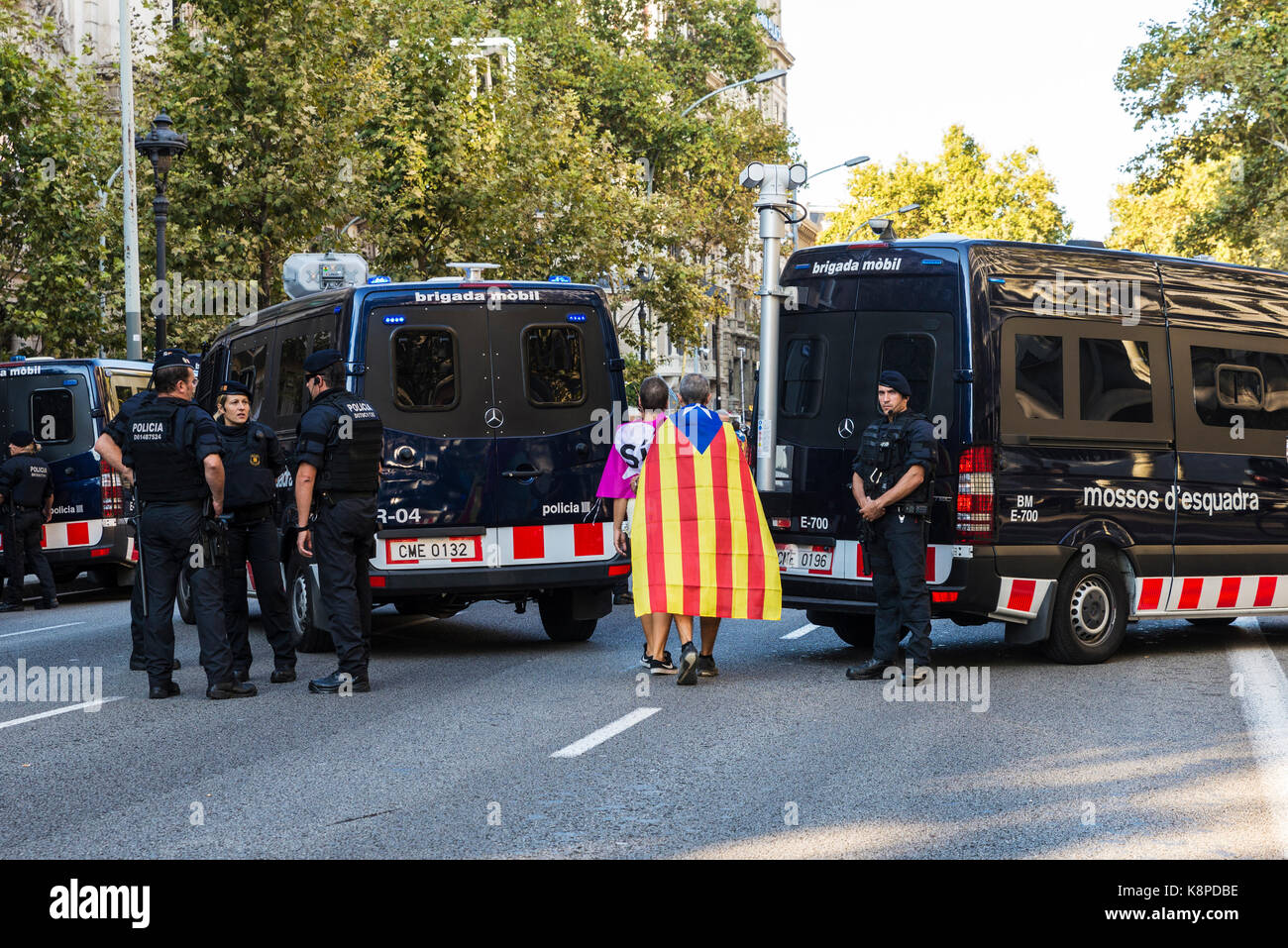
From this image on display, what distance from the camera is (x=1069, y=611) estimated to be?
10688 mm

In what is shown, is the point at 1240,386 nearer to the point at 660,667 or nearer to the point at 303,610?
the point at 660,667

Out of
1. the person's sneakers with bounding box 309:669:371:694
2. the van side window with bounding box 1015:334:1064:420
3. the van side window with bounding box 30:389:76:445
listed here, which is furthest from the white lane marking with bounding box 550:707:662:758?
the van side window with bounding box 30:389:76:445

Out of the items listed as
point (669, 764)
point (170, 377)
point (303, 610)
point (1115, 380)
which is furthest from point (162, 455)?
point (1115, 380)

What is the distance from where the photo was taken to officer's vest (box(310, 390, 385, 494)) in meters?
9.96

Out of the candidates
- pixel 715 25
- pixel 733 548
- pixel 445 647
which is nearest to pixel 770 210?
pixel 733 548

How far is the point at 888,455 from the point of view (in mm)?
9945

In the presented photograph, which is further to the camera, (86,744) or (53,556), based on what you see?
(53,556)

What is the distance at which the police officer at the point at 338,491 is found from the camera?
391 inches

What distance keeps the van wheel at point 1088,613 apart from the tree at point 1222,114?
24697 mm

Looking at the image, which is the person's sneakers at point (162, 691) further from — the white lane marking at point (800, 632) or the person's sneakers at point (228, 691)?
the white lane marking at point (800, 632)

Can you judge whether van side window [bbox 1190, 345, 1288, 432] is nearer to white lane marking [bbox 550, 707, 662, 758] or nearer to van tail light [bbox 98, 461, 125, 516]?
white lane marking [bbox 550, 707, 662, 758]

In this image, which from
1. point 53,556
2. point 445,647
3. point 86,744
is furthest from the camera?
point 53,556
